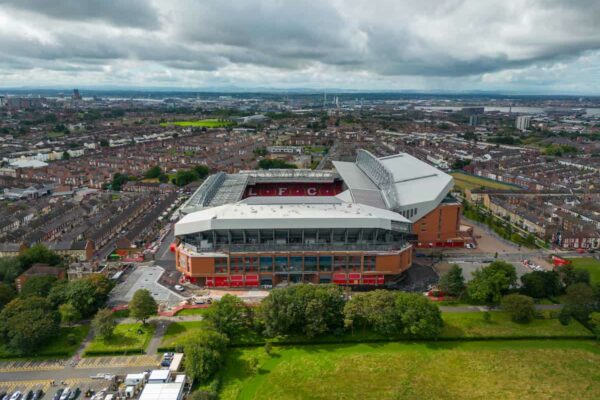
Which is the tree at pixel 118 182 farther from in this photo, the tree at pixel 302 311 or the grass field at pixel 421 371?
the grass field at pixel 421 371

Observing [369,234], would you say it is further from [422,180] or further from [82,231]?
[82,231]

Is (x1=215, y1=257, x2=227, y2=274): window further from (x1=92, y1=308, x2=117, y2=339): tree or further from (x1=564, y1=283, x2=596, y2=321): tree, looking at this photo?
(x1=564, y1=283, x2=596, y2=321): tree

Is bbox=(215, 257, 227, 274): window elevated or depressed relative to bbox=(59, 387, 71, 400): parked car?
elevated

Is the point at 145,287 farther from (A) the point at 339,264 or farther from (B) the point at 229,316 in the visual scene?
(A) the point at 339,264

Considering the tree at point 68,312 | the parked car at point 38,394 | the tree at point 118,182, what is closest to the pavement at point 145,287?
the tree at point 68,312

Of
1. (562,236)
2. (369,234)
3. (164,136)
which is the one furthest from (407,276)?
(164,136)

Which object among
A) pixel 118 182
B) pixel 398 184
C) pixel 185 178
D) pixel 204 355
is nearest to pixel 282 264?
pixel 204 355

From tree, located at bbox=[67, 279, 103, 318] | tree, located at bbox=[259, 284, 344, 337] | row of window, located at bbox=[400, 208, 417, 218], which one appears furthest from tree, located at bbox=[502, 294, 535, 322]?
tree, located at bbox=[67, 279, 103, 318]
